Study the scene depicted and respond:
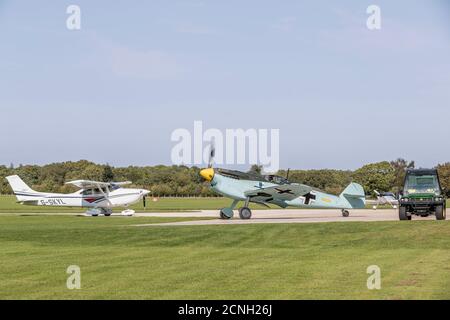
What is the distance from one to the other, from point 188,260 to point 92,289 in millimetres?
4838

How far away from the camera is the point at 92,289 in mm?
12023

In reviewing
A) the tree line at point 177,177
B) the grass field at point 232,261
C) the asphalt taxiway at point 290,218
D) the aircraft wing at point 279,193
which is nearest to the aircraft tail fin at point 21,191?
the asphalt taxiway at point 290,218

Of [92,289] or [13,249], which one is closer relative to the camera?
[92,289]

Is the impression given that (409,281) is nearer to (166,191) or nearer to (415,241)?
(415,241)

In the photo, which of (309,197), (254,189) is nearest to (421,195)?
(309,197)

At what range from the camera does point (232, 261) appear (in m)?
16.3

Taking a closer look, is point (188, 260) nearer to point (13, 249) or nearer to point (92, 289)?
point (92, 289)

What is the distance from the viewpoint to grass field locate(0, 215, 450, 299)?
11773 millimetres

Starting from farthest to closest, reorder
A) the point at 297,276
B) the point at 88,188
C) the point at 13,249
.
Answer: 1. the point at 88,188
2. the point at 13,249
3. the point at 297,276

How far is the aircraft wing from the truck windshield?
587 centimetres

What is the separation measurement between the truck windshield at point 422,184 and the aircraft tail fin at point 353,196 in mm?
6124

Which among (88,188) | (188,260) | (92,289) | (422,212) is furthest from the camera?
(88,188)

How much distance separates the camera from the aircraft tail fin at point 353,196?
3816 centimetres

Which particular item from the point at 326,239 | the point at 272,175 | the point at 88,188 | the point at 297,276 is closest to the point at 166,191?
the point at 88,188
